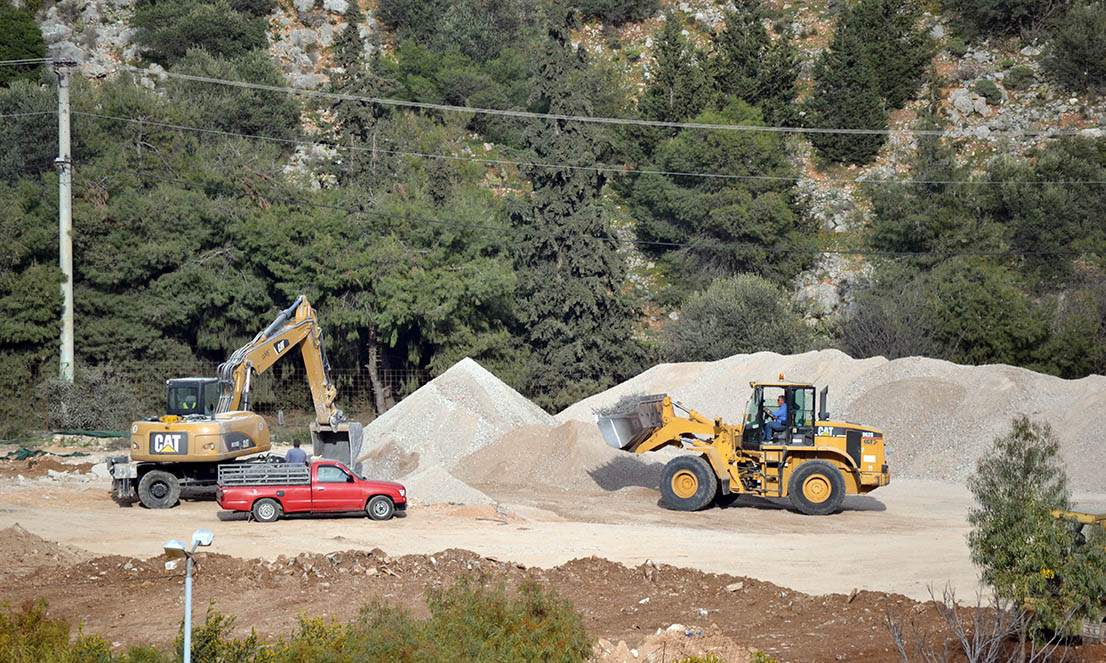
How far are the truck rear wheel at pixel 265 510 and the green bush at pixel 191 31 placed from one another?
53033 mm

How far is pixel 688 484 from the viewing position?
24.2 meters

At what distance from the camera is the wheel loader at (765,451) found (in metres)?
23.4

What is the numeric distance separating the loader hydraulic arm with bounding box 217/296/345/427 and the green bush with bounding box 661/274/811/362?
2105 centimetres

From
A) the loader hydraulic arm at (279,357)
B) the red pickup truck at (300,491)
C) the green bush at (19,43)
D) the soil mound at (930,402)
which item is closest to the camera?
the red pickup truck at (300,491)

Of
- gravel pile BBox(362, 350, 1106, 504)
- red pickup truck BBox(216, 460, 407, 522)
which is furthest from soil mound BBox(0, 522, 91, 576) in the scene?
gravel pile BBox(362, 350, 1106, 504)

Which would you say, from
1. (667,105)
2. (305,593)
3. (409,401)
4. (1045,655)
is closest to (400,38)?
(667,105)

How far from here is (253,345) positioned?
25.6 meters

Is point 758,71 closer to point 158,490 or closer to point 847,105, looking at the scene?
point 847,105

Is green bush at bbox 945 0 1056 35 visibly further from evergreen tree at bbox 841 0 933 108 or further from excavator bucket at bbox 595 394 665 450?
excavator bucket at bbox 595 394 665 450

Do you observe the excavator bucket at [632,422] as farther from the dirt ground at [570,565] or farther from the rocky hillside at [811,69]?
the rocky hillside at [811,69]

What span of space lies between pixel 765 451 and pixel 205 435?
1155 centimetres

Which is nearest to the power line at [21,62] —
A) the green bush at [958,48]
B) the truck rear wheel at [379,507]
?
the truck rear wheel at [379,507]

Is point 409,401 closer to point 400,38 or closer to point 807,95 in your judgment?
point 807,95

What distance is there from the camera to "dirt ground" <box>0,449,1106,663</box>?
14.1 m
